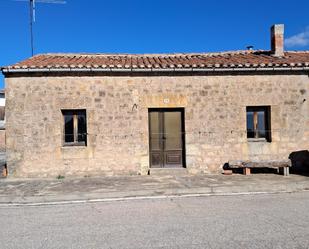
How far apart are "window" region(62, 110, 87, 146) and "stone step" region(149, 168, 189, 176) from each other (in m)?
2.55

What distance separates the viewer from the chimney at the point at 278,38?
1286cm

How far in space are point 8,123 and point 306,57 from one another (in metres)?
11.4

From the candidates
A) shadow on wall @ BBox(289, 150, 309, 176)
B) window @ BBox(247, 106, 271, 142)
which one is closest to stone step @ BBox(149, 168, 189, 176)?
window @ BBox(247, 106, 271, 142)

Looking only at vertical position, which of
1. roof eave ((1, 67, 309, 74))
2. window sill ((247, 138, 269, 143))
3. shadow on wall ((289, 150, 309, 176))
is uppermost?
roof eave ((1, 67, 309, 74))

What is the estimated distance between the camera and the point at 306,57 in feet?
41.3

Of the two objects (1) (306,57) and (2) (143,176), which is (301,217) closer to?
(2) (143,176)

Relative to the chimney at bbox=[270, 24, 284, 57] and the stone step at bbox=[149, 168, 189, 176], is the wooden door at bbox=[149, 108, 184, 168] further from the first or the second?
the chimney at bbox=[270, 24, 284, 57]

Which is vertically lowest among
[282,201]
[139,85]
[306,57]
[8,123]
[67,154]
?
[282,201]

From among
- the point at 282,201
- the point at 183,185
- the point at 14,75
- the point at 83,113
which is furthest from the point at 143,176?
the point at 14,75

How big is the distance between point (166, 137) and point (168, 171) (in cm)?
121

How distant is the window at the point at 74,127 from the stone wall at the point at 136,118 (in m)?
0.26

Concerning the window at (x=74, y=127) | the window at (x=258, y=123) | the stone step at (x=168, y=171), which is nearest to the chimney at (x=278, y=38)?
the window at (x=258, y=123)

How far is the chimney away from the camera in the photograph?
12.9m

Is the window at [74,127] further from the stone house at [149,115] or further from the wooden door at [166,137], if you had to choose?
the wooden door at [166,137]
